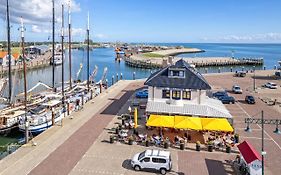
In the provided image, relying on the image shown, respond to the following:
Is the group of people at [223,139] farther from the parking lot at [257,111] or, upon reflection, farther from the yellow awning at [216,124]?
the parking lot at [257,111]

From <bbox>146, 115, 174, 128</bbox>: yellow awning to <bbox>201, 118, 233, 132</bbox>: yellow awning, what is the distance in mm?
3142

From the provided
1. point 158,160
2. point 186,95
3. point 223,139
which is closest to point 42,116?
point 186,95

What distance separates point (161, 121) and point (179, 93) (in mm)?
6613

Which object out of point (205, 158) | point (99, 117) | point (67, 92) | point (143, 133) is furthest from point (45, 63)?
point (205, 158)

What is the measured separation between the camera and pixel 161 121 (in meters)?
29.7

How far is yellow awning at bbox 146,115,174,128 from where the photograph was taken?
29.2 m

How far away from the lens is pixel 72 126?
34469 millimetres

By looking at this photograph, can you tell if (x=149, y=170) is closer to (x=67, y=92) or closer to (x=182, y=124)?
(x=182, y=124)

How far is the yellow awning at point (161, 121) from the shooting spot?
2923 centimetres

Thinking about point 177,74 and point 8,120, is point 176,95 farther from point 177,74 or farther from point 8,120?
point 8,120

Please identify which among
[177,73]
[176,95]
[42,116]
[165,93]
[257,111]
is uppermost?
[177,73]

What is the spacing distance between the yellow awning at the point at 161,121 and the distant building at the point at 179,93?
2.21m

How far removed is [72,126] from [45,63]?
311 feet

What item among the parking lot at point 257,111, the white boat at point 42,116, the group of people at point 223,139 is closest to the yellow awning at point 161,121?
the group of people at point 223,139
